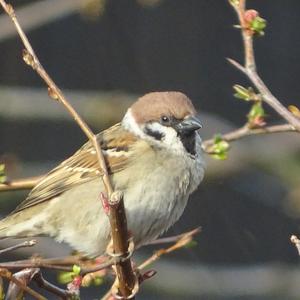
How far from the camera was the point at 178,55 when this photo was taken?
17.2 ft

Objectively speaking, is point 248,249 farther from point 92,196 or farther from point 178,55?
point 92,196

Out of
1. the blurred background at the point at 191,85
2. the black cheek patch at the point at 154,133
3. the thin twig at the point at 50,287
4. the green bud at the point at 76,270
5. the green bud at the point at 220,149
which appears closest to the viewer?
the thin twig at the point at 50,287

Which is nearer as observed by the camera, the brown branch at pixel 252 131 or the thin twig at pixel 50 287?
the thin twig at pixel 50 287

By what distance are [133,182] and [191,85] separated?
189cm

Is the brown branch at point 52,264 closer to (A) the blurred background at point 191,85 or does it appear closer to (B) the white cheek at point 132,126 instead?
(B) the white cheek at point 132,126

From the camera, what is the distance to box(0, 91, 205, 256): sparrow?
3.37 m

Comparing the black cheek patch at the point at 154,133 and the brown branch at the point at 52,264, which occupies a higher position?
the brown branch at the point at 52,264

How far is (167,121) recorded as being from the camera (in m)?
3.45

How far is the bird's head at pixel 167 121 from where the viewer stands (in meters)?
3.38

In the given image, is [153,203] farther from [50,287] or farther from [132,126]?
[50,287]

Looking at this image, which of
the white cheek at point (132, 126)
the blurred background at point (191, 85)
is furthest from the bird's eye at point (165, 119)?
the blurred background at point (191, 85)

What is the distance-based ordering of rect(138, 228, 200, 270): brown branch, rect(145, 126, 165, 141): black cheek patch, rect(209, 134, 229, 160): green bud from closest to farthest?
rect(138, 228, 200, 270): brown branch < rect(209, 134, 229, 160): green bud < rect(145, 126, 165, 141): black cheek patch

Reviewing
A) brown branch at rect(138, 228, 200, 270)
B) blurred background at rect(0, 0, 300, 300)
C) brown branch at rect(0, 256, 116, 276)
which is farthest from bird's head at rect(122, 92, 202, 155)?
blurred background at rect(0, 0, 300, 300)

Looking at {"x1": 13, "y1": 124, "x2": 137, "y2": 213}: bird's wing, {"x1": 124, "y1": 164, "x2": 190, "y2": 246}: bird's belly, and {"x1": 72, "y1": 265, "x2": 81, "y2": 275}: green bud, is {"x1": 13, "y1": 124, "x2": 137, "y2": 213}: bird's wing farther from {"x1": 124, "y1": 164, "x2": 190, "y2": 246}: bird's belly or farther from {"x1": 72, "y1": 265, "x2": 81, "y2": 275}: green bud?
{"x1": 72, "y1": 265, "x2": 81, "y2": 275}: green bud
